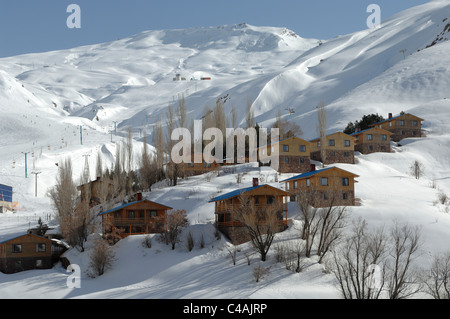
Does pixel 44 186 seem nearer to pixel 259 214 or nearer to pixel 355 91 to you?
pixel 259 214

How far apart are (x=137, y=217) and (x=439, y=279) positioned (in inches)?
987

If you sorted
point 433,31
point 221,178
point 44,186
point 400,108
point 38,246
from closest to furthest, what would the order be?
point 38,246, point 221,178, point 44,186, point 400,108, point 433,31

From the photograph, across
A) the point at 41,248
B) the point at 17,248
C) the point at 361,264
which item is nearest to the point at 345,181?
the point at 361,264

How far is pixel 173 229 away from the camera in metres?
42.4

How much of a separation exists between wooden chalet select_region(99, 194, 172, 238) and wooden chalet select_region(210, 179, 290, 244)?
19.3 ft

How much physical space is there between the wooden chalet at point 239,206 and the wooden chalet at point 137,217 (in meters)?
5.87

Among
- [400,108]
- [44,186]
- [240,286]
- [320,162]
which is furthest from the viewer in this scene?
[400,108]

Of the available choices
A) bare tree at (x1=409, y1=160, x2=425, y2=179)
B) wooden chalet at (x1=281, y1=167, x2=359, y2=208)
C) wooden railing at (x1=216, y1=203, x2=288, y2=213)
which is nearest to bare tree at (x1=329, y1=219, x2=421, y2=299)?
wooden railing at (x1=216, y1=203, x2=288, y2=213)

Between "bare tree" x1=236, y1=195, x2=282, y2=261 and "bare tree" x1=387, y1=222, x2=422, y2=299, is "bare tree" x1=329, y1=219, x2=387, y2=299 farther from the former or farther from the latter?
"bare tree" x1=236, y1=195, x2=282, y2=261

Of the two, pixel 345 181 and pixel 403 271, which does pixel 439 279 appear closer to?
pixel 403 271

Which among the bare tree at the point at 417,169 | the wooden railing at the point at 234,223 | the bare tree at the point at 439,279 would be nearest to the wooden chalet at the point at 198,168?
the bare tree at the point at 417,169
